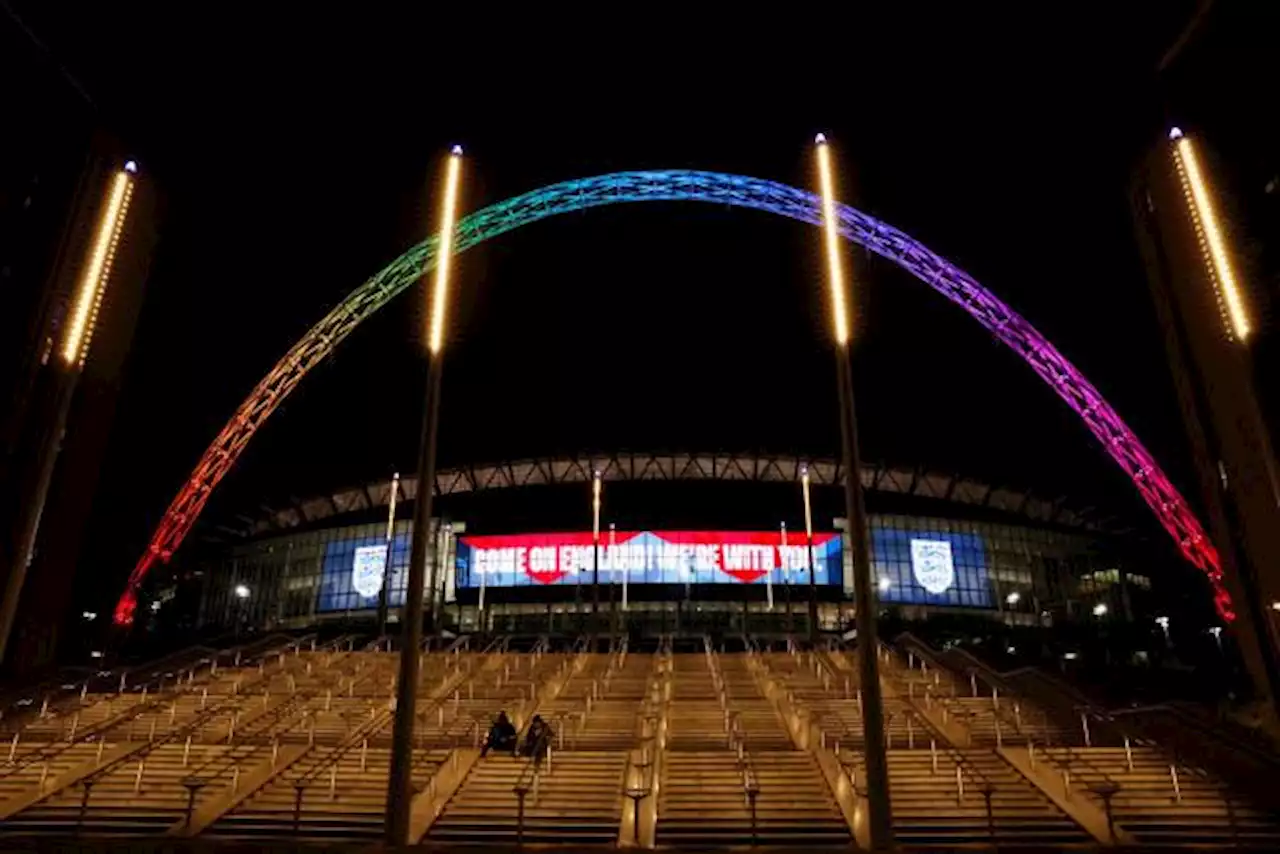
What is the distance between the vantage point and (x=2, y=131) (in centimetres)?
5059

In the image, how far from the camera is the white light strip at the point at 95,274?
54.3 feet

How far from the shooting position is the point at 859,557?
1313cm

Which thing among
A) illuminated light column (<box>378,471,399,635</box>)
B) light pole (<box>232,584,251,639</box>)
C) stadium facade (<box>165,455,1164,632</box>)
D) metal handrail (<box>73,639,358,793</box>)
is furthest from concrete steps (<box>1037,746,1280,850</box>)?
light pole (<box>232,584,251,639</box>)

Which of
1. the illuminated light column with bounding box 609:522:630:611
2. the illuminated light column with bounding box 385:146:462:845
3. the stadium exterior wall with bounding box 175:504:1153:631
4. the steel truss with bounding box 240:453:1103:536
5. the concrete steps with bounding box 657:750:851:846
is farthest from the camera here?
the steel truss with bounding box 240:453:1103:536

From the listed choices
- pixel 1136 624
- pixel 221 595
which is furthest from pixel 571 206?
pixel 221 595

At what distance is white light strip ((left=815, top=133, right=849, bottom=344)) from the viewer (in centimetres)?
1460

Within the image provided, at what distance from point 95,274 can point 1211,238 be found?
26.1m

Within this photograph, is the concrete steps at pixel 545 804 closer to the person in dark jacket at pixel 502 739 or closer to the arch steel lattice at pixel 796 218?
the person in dark jacket at pixel 502 739

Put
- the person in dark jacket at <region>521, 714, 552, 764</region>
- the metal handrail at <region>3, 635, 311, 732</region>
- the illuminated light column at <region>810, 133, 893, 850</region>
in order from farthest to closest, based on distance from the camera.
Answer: the metal handrail at <region>3, 635, 311, 732</region> < the person in dark jacket at <region>521, 714, 552, 764</region> < the illuminated light column at <region>810, 133, 893, 850</region>

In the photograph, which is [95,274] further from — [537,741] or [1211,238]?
[1211,238]

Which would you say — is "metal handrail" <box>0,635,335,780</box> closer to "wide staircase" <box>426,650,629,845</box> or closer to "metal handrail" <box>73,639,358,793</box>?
"metal handrail" <box>73,639,358,793</box>

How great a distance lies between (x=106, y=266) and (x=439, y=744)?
1355 centimetres

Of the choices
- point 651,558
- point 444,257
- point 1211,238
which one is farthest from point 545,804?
point 651,558

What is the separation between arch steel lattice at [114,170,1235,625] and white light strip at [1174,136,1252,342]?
61.9 feet
